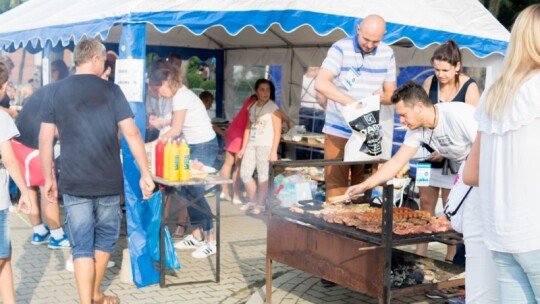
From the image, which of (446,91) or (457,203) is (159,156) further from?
(457,203)

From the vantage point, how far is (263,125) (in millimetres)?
9266

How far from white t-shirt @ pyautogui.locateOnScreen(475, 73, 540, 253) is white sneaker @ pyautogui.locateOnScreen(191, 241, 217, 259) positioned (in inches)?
175

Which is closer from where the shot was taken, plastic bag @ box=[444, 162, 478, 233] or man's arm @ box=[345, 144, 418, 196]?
plastic bag @ box=[444, 162, 478, 233]

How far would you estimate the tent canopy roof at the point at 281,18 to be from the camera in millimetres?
6215

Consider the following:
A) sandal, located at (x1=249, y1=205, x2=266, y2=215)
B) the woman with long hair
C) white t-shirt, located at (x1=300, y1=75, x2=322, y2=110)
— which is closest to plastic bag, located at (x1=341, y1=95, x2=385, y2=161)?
the woman with long hair

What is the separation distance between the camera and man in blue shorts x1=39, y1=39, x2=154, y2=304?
15.4 ft

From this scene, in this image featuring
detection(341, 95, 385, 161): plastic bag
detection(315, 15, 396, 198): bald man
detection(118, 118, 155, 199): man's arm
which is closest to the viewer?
detection(118, 118, 155, 199): man's arm

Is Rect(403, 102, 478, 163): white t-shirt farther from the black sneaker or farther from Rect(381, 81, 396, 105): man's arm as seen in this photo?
the black sneaker

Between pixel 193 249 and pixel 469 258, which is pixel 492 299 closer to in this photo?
pixel 469 258

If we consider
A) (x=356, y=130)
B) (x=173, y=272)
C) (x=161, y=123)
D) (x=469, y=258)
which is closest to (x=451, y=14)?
(x=356, y=130)

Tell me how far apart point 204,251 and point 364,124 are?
236 centimetres

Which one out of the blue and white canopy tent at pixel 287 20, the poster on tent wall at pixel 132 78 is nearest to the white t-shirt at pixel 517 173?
the poster on tent wall at pixel 132 78

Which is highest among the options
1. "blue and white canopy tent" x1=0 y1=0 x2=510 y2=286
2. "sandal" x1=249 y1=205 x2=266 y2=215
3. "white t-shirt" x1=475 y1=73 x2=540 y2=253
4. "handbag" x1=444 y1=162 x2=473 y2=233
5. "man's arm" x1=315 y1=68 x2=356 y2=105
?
"blue and white canopy tent" x1=0 y1=0 x2=510 y2=286

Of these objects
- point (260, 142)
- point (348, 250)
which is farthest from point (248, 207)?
point (348, 250)
